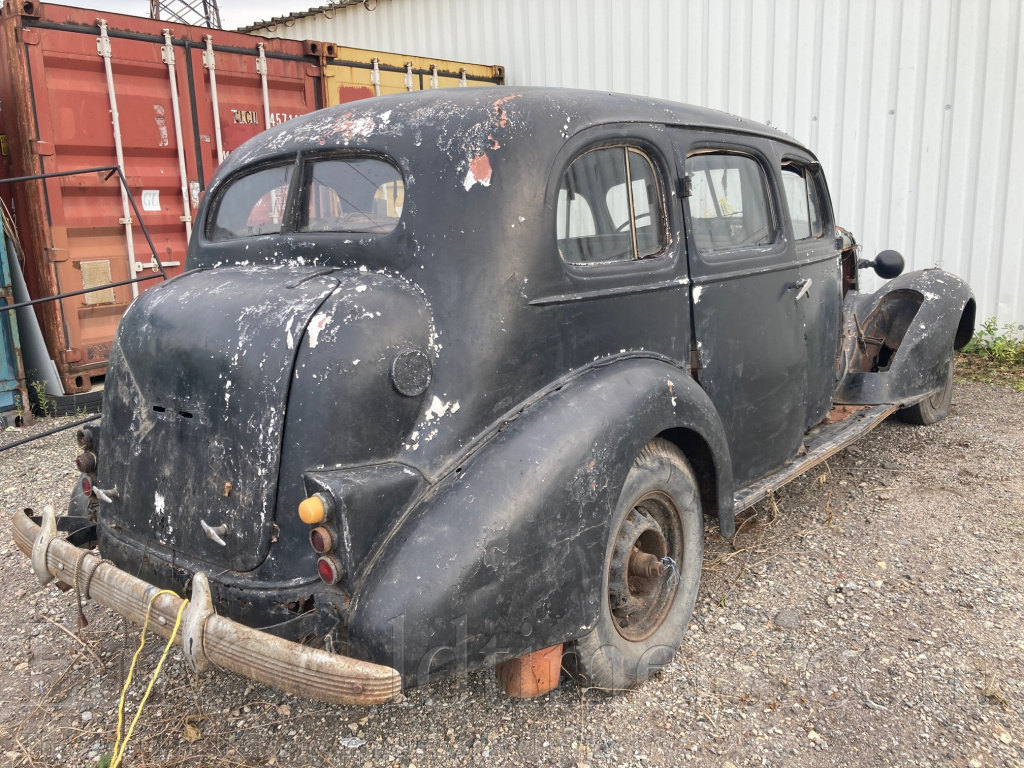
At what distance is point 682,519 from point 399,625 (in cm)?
128

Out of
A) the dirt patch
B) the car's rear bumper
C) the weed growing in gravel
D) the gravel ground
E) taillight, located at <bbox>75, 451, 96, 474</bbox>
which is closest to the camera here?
the car's rear bumper

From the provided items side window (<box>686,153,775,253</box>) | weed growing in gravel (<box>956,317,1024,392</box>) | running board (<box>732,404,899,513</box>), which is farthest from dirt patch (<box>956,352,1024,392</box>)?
side window (<box>686,153,775,253</box>)

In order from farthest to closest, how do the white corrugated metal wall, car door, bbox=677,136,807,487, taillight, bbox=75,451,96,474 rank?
the white corrugated metal wall, car door, bbox=677,136,807,487, taillight, bbox=75,451,96,474

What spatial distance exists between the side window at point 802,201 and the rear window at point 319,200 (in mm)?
2079

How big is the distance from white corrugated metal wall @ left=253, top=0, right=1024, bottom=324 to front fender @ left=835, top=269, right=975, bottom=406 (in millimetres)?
2192

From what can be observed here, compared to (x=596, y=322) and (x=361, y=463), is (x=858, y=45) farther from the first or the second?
(x=361, y=463)

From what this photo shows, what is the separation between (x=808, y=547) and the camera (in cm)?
372

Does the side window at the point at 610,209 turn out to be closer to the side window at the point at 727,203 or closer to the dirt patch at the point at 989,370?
the side window at the point at 727,203

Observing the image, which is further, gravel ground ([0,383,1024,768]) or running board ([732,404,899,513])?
running board ([732,404,899,513])

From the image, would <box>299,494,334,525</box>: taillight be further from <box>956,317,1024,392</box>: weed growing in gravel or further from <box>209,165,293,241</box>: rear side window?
<box>956,317,1024,392</box>: weed growing in gravel

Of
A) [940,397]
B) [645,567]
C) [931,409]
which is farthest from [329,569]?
[940,397]

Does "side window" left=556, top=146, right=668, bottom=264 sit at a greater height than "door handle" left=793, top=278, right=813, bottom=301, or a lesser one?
greater

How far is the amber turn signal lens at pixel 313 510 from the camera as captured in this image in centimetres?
198

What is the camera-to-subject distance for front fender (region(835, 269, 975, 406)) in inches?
179
